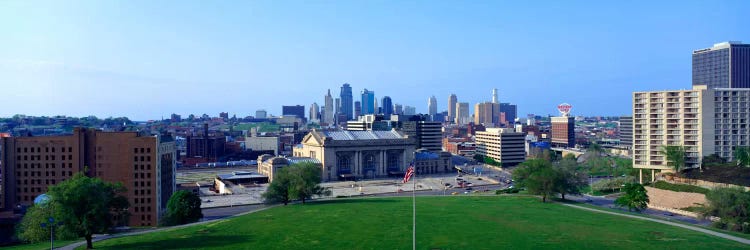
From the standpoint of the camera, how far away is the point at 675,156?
3787 inches

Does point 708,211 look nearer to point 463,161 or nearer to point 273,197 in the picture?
point 273,197

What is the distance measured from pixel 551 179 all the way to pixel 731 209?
86.3 feet

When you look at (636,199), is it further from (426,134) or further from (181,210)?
(426,134)

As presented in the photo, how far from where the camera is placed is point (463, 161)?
597ft

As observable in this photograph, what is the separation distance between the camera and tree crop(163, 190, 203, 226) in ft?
226

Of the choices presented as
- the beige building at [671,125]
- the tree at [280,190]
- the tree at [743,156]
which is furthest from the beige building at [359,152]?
A: the tree at [743,156]

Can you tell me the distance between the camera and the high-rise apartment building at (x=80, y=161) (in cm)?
7812

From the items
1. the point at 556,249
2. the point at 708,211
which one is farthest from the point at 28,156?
the point at 708,211

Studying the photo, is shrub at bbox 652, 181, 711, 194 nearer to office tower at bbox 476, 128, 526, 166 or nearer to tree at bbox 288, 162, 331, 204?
tree at bbox 288, 162, 331, 204

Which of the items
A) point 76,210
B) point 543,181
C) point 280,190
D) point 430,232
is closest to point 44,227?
Result: point 76,210

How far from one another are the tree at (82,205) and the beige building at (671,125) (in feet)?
310

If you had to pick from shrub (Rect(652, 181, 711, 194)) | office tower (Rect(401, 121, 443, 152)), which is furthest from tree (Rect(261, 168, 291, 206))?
office tower (Rect(401, 121, 443, 152))

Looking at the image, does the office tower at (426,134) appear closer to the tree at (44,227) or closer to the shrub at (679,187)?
the shrub at (679,187)

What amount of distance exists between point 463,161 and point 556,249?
136 m
